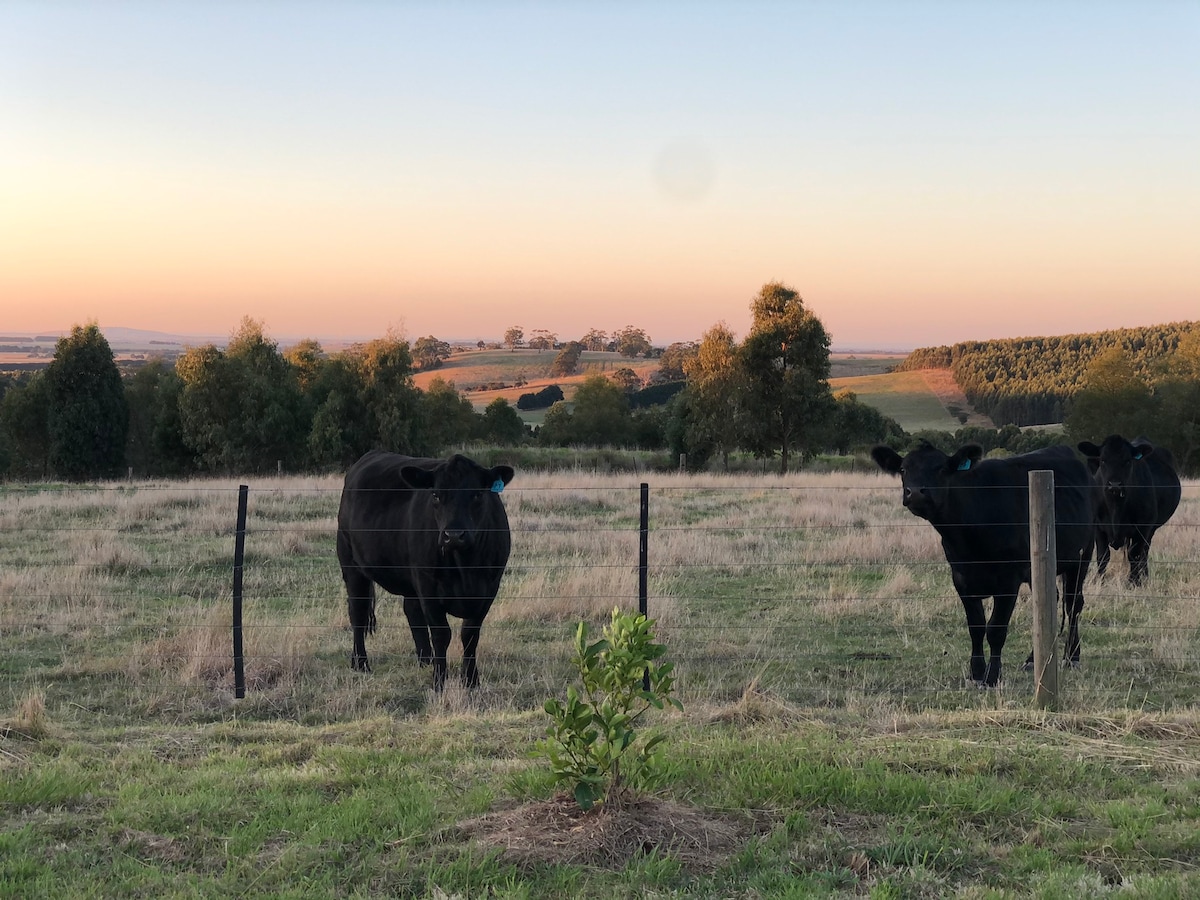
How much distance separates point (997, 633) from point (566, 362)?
13472 centimetres

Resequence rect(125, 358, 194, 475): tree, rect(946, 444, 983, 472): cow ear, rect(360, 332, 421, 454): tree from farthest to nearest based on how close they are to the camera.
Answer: rect(125, 358, 194, 475): tree → rect(360, 332, 421, 454): tree → rect(946, 444, 983, 472): cow ear

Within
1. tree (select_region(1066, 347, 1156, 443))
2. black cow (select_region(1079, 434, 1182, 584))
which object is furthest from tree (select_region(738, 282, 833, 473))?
black cow (select_region(1079, 434, 1182, 584))

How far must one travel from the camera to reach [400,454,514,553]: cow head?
8547mm

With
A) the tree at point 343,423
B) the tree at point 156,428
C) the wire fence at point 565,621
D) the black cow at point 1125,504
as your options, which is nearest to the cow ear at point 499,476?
the wire fence at point 565,621

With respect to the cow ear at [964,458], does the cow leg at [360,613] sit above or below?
below

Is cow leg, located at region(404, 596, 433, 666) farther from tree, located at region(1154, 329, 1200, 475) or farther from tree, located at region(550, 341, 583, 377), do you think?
tree, located at region(550, 341, 583, 377)

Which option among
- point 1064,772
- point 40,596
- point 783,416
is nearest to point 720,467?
point 783,416

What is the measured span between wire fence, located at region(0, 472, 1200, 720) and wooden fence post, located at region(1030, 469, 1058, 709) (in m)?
0.24

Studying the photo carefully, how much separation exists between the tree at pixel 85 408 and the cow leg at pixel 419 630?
46.9 metres

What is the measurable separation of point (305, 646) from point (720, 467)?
3362 cm

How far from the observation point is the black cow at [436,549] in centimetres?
859

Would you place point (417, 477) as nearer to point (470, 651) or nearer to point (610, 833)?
point (470, 651)

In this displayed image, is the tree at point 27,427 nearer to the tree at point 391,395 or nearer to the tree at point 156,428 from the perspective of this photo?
the tree at point 156,428

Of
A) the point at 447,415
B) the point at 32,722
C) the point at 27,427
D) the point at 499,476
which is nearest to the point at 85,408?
the point at 27,427
